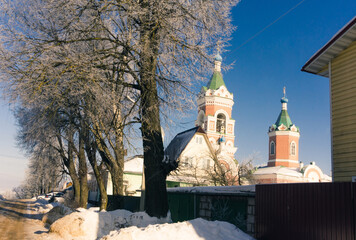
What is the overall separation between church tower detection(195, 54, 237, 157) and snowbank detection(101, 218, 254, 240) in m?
40.5

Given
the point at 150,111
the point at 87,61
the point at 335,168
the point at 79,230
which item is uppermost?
the point at 87,61

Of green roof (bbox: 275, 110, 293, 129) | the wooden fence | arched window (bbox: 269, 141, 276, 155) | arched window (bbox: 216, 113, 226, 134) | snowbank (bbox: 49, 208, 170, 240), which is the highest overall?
green roof (bbox: 275, 110, 293, 129)

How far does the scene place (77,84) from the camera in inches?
383

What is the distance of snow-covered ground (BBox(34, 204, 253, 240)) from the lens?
8164 mm

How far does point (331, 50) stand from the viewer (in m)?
11.6

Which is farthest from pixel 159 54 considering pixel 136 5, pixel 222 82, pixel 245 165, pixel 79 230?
pixel 222 82

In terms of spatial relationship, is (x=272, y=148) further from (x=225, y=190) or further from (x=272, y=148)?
(x=225, y=190)

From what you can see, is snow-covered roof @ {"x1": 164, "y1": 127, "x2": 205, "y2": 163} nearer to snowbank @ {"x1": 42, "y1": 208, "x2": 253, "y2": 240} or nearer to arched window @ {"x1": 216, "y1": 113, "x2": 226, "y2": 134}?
arched window @ {"x1": 216, "y1": 113, "x2": 226, "y2": 134}

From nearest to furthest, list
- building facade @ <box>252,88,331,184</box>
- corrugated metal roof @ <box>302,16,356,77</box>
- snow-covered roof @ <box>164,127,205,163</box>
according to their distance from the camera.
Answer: corrugated metal roof @ <box>302,16,356,77</box>, snow-covered roof @ <box>164,127,205,163</box>, building facade @ <box>252,88,331,184</box>

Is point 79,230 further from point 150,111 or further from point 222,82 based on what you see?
point 222,82

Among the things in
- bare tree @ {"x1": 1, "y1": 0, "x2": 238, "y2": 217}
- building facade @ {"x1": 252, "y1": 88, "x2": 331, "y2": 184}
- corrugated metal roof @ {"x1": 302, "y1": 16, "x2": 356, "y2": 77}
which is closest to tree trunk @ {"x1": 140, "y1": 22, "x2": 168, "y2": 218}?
bare tree @ {"x1": 1, "y1": 0, "x2": 238, "y2": 217}

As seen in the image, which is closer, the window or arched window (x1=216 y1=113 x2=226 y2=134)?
the window

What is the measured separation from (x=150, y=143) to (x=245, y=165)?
2339 cm

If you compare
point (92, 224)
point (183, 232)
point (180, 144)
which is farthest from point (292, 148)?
point (183, 232)
